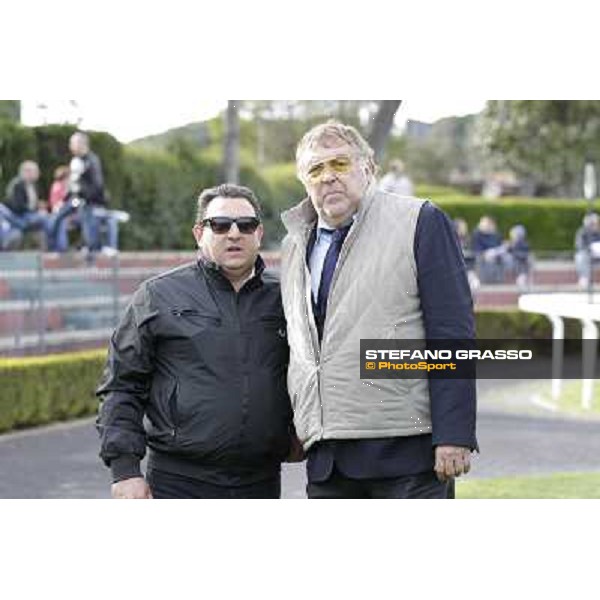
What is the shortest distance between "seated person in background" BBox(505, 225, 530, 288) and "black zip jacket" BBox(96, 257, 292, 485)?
24.9 ft

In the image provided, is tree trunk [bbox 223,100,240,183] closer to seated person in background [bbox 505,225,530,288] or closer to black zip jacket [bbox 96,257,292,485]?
seated person in background [bbox 505,225,530,288]

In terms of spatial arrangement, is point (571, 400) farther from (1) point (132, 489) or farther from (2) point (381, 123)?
(1) point (132, 489)

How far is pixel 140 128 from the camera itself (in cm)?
783

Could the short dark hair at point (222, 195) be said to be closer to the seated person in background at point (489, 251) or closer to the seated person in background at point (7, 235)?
the seated person in background at point (7, 235)

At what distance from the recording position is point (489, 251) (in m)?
12.1

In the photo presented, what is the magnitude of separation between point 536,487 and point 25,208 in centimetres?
444

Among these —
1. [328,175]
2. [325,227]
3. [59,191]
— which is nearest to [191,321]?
[325,227]

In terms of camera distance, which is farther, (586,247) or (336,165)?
(586,247)

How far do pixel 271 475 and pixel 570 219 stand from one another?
9.60m

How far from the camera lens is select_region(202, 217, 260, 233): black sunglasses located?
3607mm

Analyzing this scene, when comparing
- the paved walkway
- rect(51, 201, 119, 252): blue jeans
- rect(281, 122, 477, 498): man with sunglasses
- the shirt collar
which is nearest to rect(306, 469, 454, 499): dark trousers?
rect(281, 122, 477, 498): man with sunglasses

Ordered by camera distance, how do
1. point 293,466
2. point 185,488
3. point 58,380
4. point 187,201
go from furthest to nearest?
point 187,201, point 58,380, point 293,466, point 185,488
